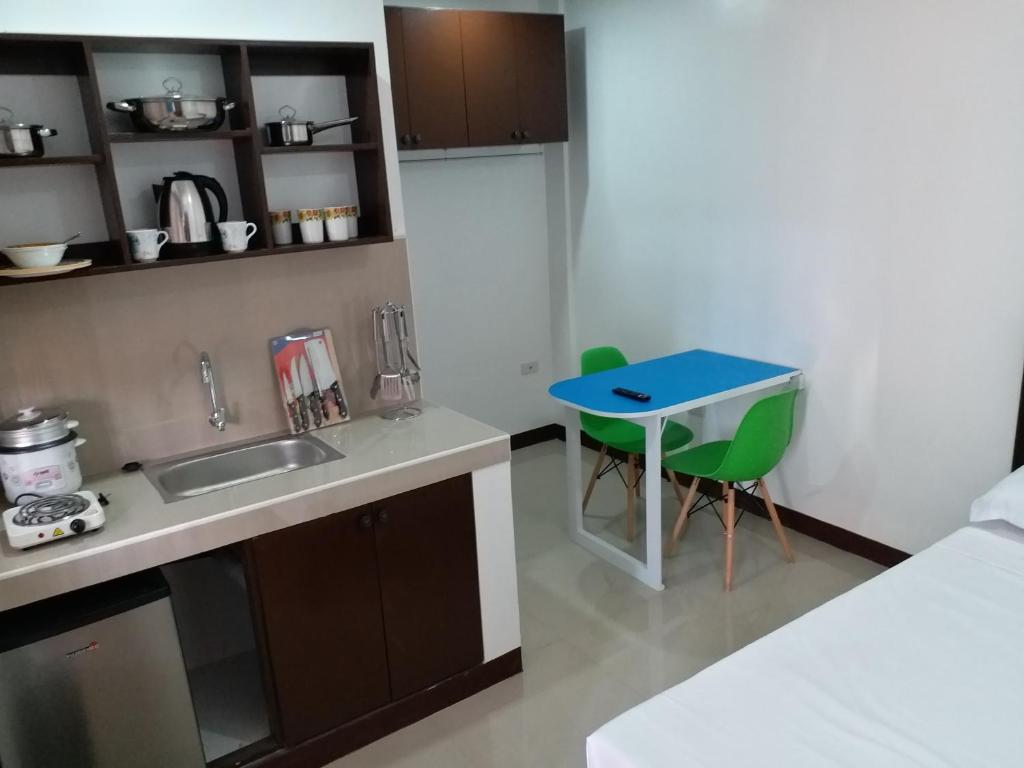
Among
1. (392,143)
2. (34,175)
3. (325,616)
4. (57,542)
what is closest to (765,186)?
(392,143)

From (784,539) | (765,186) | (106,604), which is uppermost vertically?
(765,186)

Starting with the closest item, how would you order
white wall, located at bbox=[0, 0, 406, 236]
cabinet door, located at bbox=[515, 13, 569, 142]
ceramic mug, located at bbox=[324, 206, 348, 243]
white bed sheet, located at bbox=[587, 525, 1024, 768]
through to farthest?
white bed sheet, located at bbox=[587, 525, 1024, 768] → white wall, located at bbox=[0, 0, 406, 236] → ceramic mug, located at bbox=[324, 206, 348, 243] → cabinet door, located at bbox=[515, 13, 569, 142]

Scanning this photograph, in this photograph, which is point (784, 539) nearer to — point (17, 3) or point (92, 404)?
point (92, 404)

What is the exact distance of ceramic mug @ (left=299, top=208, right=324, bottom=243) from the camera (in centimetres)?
248

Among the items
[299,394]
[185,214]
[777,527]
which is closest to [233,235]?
[185,214]

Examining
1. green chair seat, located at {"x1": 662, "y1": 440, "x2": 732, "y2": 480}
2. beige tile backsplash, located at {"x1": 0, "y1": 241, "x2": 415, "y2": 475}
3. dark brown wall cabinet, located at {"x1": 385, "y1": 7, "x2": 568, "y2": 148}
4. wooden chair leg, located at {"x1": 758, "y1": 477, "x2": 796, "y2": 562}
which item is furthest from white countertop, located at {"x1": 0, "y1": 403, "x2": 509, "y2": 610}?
dark brown wall cabinet, located at {"x1": 385, "y1": 7, "x2": 568, "y2": 148}

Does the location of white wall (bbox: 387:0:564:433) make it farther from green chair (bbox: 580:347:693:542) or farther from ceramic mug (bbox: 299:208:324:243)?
ceramic mug (bbox: 299:208:324:243)

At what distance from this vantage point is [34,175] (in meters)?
2.20

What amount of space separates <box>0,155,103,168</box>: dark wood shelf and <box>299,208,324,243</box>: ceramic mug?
585 millimetres

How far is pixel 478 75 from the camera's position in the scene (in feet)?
12.2

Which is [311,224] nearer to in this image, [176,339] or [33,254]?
[176,339]

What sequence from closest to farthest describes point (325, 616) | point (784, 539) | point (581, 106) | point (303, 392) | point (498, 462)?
point (325, 616), point (498, 462), point (303, 392), point (784, 539), point (581, 106)

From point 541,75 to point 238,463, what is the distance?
8.08ft

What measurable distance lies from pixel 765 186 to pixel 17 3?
2.73 meters
